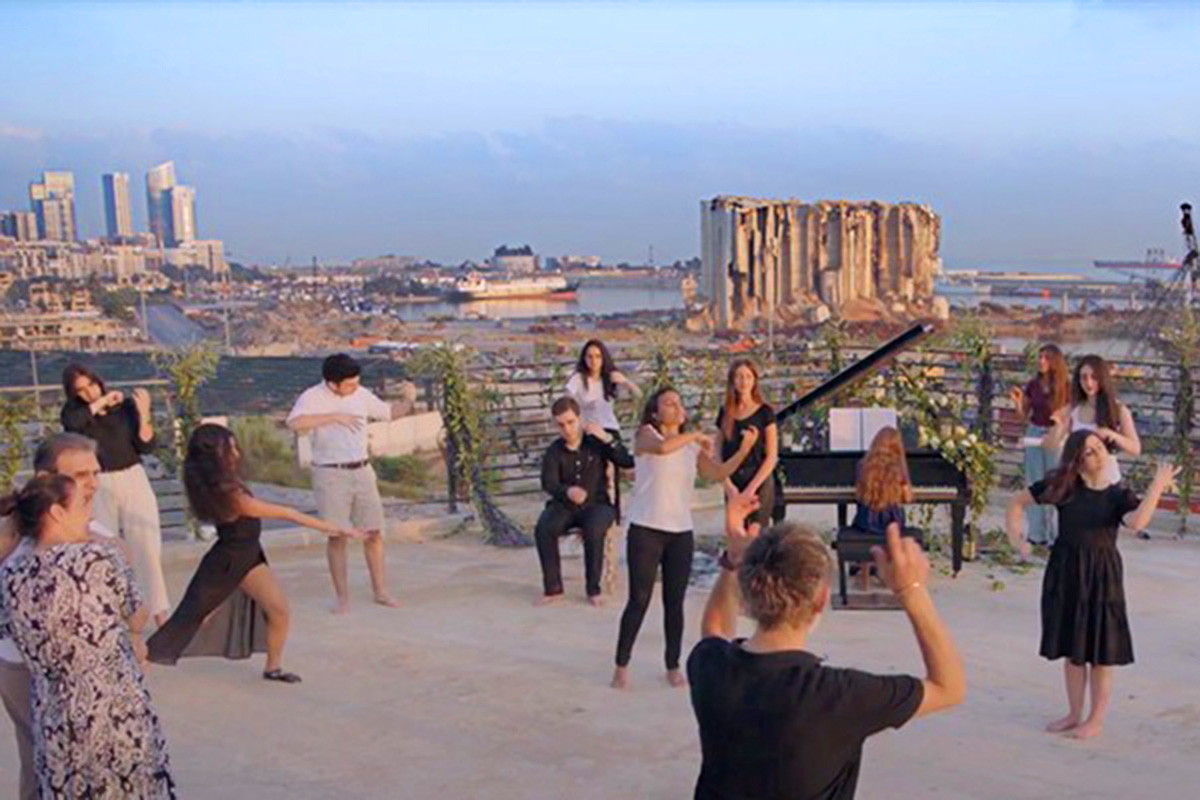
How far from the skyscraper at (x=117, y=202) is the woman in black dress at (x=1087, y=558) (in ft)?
580

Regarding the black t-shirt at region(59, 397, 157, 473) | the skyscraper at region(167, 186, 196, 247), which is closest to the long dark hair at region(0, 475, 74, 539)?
the black t-shirt at region(59, 397, 157, 473)

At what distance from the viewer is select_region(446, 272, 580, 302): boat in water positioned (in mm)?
106438

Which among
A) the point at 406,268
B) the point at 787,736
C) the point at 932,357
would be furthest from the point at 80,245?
the point at 787,736

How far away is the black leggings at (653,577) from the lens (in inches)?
224

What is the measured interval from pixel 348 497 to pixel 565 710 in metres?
2.43

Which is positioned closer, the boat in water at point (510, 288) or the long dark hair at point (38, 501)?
the long dark hair at point (38, 501)

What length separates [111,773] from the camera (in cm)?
353

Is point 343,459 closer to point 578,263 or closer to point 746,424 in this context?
point 746,424

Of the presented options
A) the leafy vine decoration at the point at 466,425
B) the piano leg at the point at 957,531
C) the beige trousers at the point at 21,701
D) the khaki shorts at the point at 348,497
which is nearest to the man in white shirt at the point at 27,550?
the beige trousers at the point at 21,701

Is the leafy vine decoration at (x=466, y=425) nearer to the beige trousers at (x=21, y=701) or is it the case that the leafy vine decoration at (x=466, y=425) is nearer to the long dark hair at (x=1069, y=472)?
the long dark hair at (x=1069, y=472)

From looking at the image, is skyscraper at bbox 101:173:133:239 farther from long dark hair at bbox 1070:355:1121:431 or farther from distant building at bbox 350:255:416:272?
long dark hair at bbox 1070:355:1121:431

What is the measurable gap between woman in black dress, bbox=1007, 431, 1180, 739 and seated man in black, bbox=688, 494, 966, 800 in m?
2.45

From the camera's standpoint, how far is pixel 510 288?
4552 inches

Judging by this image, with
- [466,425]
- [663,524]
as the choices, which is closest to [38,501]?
[663,524]
